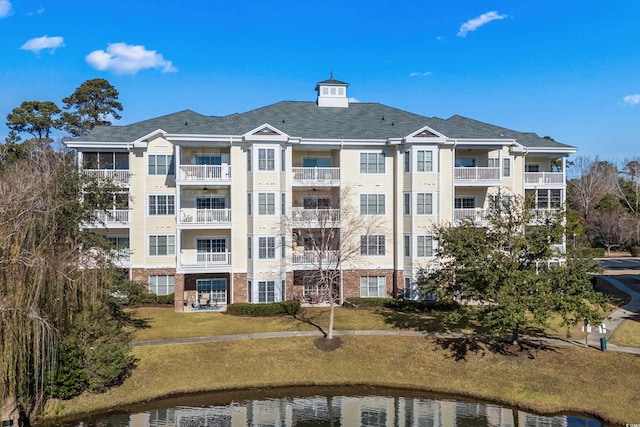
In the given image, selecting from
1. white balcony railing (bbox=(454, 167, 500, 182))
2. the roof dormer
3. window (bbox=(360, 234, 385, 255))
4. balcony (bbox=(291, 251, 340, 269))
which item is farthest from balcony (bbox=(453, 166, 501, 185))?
the roof dormer

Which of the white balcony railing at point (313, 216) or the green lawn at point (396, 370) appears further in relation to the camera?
the white balcony railing at point (313, 216)

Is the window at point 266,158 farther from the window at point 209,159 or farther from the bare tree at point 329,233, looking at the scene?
the window at point 209,159

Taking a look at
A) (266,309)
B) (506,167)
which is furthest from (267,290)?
(506,167)

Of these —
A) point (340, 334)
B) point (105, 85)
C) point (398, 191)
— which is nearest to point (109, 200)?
point (340, 334)

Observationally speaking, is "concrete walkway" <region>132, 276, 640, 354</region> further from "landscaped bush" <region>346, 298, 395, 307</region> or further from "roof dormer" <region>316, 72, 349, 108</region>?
"roof dormer" <region>316, 72, 349, 108</region>

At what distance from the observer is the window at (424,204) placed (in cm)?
3152

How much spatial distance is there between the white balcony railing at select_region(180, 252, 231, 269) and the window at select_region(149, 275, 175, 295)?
10.9 ft

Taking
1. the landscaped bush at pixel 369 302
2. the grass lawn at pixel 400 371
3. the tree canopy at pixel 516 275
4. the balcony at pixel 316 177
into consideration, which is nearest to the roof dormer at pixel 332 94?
the balcony at pixel 316 177

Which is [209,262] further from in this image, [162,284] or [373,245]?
[373,245]

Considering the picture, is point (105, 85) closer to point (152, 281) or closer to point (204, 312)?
point (152, 281)

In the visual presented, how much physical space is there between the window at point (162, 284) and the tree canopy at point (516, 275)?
1888 centimetres

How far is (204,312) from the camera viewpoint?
29.8 meters

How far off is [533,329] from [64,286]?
77.8 feet

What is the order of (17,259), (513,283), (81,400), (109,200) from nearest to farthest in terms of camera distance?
(17,259)
(81,400)
(513,283)
(109,200)
